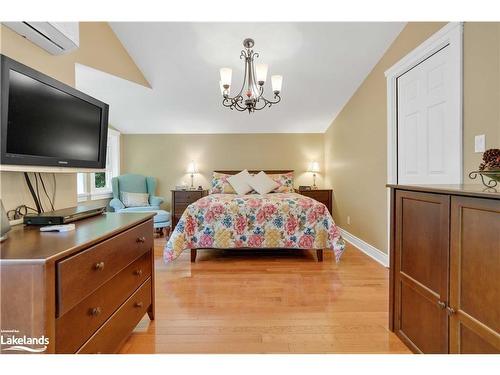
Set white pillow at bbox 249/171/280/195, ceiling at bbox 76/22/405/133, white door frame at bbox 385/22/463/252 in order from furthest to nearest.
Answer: white pillow at bbox 249/171/280/195, ceiling at bbox 76/22/405/133, white door frame at bbox 385/22/463/252

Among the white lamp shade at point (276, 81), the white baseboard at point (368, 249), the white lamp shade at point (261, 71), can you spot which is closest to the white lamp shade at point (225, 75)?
the white lamp shade at point (261, 71)

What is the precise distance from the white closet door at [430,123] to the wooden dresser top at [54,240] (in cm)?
236

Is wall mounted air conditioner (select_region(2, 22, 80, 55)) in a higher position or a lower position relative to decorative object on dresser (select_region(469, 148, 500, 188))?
higher

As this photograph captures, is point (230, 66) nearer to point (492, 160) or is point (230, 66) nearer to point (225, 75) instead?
point (225, 75)

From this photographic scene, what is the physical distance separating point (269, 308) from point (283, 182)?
2.92 meters

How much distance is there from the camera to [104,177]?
190 inches

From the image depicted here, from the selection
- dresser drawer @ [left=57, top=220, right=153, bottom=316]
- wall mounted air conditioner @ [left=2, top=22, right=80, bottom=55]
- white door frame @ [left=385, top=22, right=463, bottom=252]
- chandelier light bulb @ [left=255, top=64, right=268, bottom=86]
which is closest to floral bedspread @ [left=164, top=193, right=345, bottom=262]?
white door frame @ [left=385, top=22, right=463, bottom=252]

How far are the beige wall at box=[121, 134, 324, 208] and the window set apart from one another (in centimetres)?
18

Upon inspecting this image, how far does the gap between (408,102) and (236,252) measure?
2657mm

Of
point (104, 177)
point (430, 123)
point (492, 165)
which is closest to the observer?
point (492, 165)

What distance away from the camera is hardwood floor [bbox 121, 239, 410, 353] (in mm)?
1672

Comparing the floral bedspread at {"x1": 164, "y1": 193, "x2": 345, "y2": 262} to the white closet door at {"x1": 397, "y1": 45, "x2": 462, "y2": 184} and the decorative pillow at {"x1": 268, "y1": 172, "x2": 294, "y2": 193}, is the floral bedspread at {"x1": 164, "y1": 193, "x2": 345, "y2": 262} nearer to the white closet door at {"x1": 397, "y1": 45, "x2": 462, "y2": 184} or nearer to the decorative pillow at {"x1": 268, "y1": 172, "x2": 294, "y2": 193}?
the white closet door at {"x1": 397, "y1": 45, "x2": 462, "y2": 184}

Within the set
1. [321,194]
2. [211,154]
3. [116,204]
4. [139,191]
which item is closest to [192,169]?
[211,154]
